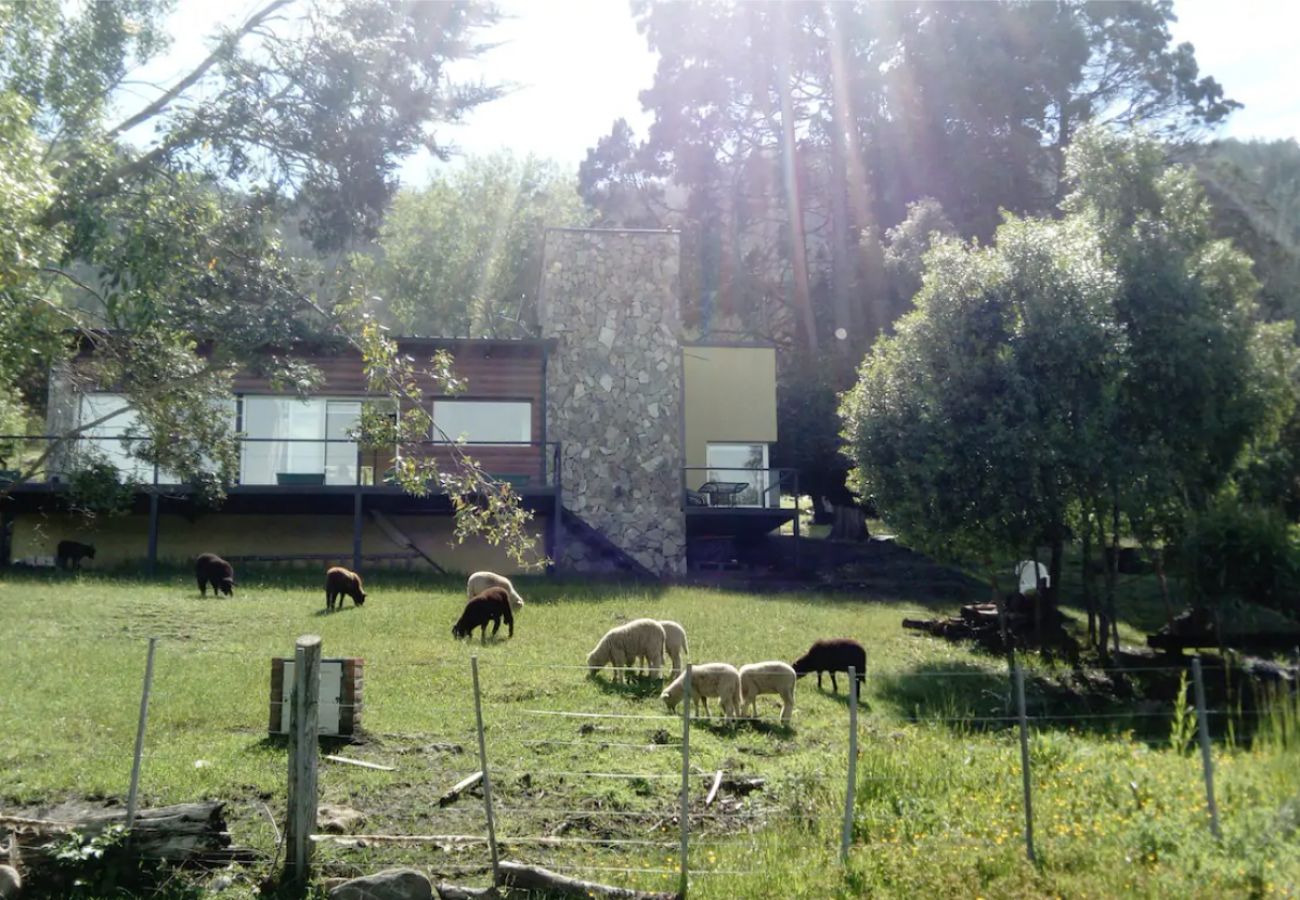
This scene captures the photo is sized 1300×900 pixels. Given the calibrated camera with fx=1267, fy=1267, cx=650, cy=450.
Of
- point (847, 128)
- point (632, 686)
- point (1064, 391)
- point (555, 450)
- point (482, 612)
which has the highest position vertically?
point (847, 128)

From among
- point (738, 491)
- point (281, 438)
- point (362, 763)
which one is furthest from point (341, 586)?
point (738, 491)

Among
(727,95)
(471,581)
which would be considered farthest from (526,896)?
(727,95)

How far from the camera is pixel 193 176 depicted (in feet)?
42.1

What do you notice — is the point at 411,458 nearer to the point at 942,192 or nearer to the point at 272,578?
the point at 272,578

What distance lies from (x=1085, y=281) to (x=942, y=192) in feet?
80.3

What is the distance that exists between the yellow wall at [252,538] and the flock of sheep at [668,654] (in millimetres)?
7436

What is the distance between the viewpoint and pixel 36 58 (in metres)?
12.2

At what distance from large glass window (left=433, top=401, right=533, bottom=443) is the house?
4 cm

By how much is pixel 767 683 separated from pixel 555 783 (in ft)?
13.5

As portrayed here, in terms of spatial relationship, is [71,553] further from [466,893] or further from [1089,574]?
[466,893]

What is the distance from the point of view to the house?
29.4m

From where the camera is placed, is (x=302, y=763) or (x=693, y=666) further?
(x=693, y=666)

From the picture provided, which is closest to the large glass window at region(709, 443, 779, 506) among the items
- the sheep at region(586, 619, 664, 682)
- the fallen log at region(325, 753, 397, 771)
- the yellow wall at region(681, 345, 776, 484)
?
the yellow wall at region(681, 345, 776, 484)

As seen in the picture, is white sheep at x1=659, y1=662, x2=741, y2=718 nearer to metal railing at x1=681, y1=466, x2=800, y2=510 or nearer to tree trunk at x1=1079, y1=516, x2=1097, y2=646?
tree trunk at x1=1079, y1=516, x2=1097, y2=646
